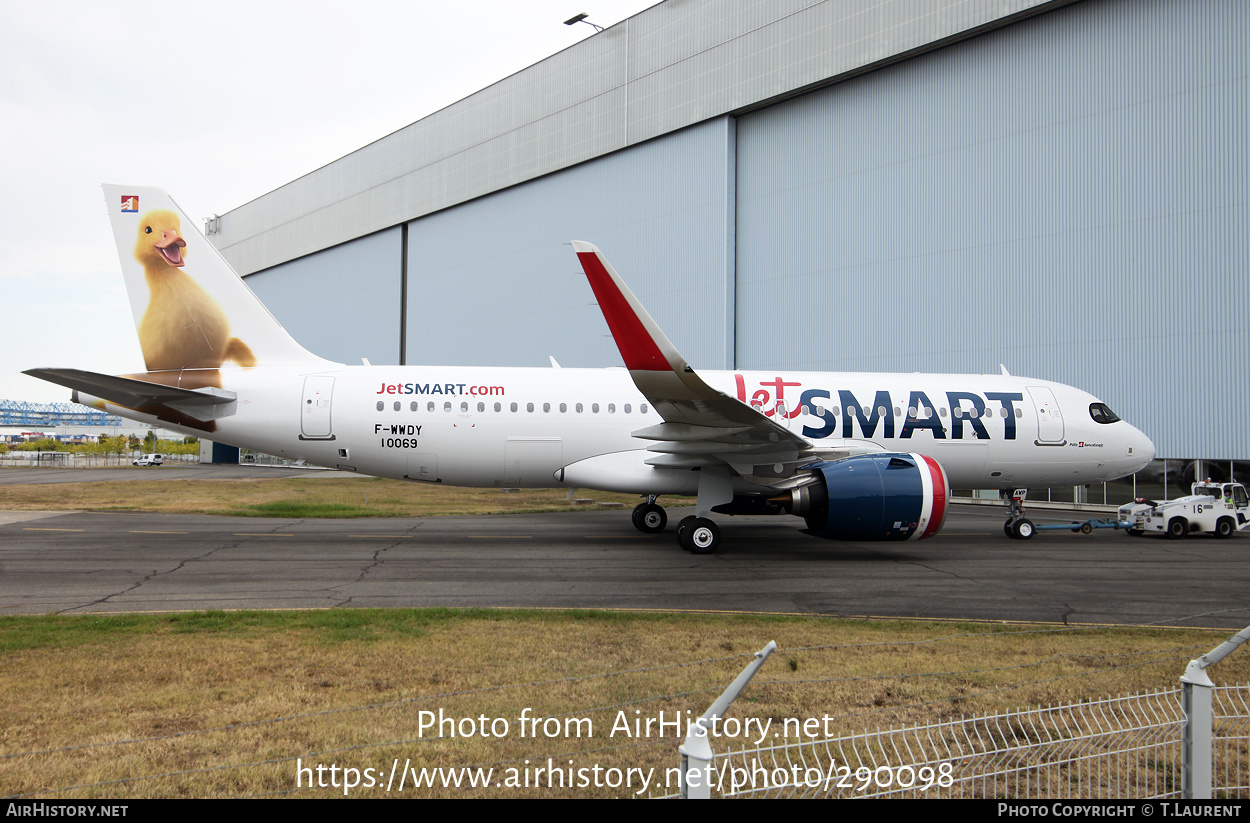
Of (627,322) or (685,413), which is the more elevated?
(627,322)

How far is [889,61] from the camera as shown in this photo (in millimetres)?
26500

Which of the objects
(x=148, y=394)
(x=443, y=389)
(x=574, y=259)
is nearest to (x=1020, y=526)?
(x=443, y=389)

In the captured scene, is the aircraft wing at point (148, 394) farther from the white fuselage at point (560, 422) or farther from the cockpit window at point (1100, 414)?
the cockpit window at point (1100, 414)

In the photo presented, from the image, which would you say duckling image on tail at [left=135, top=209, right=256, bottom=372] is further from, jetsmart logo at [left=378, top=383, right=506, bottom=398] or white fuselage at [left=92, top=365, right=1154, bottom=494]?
jetsmart logo at [left=378, top=383, right=506, bottom=398]

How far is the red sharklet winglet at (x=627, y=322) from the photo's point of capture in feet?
34.9

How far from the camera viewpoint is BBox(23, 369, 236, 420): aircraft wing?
13.0 m

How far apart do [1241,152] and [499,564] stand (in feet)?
73.9

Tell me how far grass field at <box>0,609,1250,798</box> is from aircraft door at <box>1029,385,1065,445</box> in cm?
903

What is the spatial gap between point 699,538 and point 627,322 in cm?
437

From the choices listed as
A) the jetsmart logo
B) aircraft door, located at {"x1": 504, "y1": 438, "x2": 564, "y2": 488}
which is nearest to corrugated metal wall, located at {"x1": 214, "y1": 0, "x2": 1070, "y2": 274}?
the jetsmart logo

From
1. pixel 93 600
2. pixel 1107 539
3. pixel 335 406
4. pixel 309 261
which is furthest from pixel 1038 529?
pixel 309 261

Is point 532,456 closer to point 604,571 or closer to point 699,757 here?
point 604,571

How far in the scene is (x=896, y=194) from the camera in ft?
88.1

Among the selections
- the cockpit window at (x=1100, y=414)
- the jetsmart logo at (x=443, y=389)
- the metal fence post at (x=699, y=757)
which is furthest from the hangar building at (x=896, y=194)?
the metal fence post at (x=699, y=757)
